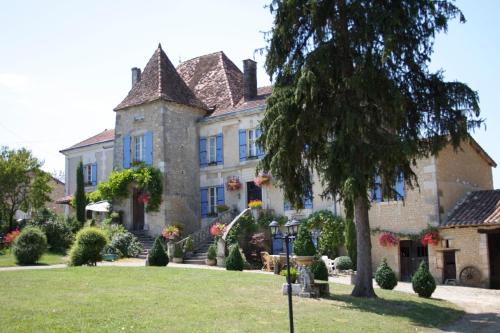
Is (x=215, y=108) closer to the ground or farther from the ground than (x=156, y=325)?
farther from the ground

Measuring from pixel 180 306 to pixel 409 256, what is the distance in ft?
42.9

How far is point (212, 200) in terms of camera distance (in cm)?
2916

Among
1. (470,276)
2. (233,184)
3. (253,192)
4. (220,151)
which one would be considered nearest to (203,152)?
(220,151)

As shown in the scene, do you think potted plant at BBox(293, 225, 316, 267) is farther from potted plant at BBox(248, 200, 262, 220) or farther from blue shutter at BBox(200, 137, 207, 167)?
blue shutter at BBox(200, 137, 207, 167)

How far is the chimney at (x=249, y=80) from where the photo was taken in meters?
29.8

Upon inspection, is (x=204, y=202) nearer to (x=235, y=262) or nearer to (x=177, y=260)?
(x=177, y=260)

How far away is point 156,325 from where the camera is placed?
10070 millimetres

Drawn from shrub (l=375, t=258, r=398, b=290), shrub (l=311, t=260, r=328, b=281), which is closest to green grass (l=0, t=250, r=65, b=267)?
shrub (l=311, t=260, r=328, b=281)

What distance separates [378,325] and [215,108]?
2011 cm

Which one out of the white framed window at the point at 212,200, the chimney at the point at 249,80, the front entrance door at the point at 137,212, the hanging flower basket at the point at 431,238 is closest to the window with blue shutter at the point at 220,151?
the white framed window at the point at 212,200

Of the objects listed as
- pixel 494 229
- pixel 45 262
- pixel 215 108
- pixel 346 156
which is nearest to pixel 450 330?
pixel 346 156

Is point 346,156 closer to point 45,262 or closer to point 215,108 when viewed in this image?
point 45,262

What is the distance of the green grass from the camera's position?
2150cm

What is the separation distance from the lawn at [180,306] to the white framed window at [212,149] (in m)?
12.4
